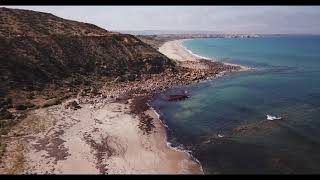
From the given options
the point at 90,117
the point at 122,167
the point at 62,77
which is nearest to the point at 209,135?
the point at 122,167

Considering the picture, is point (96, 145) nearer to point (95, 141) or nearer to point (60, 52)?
point (95, 141)

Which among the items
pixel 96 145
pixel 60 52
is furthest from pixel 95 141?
pixel 60 52

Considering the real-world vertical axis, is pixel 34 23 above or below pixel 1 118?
above

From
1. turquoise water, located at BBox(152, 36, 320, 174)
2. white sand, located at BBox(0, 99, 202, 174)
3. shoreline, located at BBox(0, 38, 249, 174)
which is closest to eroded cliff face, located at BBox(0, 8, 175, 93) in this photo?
shoreline, located at BBox(0, 38, 249, 174)

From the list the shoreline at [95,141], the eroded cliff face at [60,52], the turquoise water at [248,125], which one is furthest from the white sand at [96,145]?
the eroded cliff face at [60,52]

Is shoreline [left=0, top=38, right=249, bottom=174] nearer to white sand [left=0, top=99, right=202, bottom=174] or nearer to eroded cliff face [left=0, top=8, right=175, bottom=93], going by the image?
white sand [left=0, top=99, right=202, bottom=174]

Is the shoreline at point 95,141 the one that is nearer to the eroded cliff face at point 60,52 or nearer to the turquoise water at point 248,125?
the turquoise water at point 248,125

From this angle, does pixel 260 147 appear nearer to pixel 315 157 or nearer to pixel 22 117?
pixel 315 157
